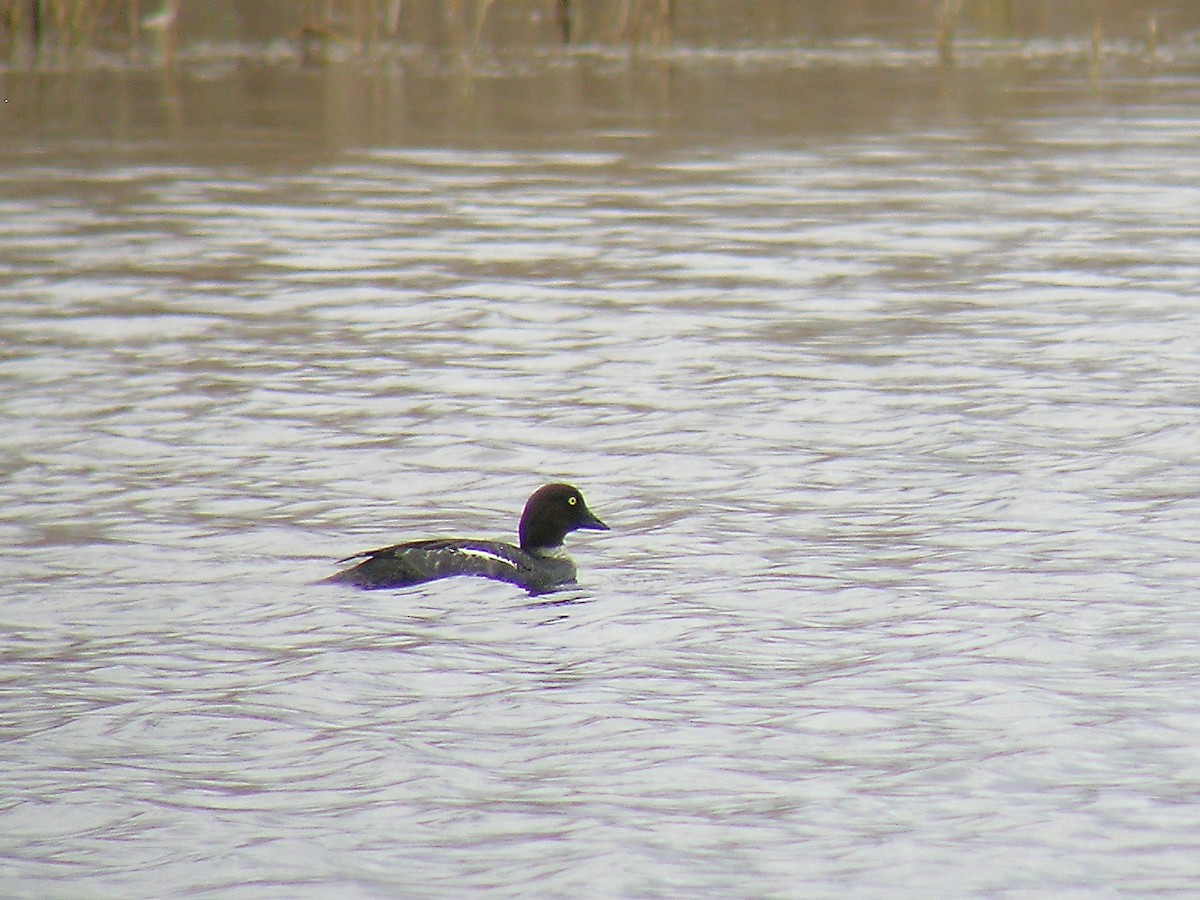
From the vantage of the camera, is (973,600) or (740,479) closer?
(973,600)

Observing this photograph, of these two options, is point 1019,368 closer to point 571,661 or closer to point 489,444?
point 489,444

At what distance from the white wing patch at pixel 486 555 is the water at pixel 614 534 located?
0.15 m

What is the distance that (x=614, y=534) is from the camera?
34.3 feet

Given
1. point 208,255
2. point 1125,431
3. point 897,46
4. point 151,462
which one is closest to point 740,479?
point 1125,431

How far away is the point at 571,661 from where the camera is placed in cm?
854

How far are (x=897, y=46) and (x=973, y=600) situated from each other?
26.1 m

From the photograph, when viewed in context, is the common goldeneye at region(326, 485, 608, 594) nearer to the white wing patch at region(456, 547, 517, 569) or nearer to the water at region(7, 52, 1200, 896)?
the white wing patch at region(456, 547, 517, 569)

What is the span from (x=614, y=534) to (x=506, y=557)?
1.04 meters

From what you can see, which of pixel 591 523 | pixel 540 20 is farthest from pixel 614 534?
pixel 540 20

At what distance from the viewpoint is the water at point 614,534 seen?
6879 mm

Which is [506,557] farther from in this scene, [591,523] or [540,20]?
[540,20]

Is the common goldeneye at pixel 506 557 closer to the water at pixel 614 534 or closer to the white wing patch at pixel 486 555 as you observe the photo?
the white wing patch at pixel 486 555

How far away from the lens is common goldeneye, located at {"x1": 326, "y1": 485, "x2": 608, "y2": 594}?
30.4ft

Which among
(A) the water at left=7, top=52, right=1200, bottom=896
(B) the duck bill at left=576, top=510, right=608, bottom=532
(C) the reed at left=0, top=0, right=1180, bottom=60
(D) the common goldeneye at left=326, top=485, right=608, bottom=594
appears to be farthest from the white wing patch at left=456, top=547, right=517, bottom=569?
(C) the reed at left=0, top=0, right=1180, bottom=60
